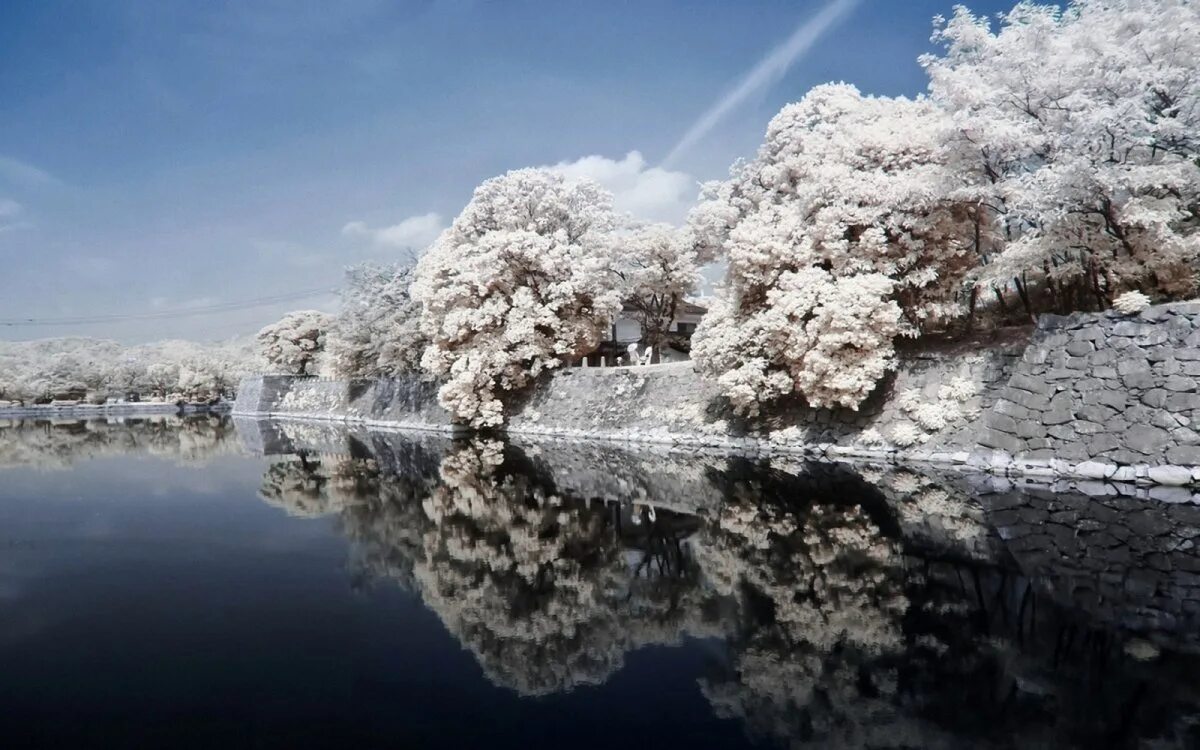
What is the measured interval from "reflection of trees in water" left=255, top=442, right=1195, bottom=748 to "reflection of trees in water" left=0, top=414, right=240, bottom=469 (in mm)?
14685

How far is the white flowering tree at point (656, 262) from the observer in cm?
2708

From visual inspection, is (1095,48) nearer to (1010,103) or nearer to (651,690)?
(1010,103)

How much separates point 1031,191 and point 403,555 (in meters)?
12.7

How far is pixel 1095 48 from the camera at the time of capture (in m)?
12.8

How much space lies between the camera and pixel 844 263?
17406mm

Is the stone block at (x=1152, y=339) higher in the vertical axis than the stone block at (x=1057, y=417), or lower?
higher

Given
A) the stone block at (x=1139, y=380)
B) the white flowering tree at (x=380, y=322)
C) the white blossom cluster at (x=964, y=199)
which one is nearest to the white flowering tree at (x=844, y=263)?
the white blossom cluster at (x=964, y=199)

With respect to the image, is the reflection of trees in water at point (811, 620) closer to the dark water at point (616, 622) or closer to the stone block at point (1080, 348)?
the dark water at point (616, 622)

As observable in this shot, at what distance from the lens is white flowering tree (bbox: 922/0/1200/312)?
457 inches

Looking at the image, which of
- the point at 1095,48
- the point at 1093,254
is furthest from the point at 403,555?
the point at 1095,48

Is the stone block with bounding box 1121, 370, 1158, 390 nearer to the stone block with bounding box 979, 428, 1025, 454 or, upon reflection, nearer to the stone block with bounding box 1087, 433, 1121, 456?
the stone block with bounding box 1087, 433, 1121, 456

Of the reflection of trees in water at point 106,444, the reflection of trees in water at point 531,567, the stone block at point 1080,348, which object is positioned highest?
the stone block at point 1080,348

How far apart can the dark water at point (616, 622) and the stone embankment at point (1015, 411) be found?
197 cm

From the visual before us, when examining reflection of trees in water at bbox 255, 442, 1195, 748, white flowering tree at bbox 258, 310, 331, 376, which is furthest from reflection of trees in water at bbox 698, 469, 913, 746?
white flowering tree at bbox 258, 310, 331, 376
